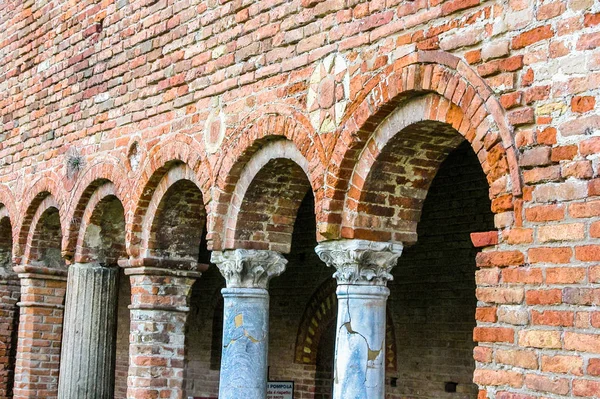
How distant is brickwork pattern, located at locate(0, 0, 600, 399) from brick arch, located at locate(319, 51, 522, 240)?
1 centimetres

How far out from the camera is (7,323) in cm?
1290

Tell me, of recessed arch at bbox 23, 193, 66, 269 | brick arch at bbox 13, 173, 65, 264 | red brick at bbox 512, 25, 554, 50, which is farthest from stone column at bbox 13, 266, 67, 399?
red brick at bbox 512, 25, 554, 50

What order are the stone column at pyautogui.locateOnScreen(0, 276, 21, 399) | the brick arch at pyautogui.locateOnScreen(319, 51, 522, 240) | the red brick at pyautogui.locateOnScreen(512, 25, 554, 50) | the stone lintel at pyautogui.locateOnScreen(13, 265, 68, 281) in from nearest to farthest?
the red brick at pyautogui.locateOnScreen(512, 25, 554, 50) → the brick arch at pyautogui.locateOnScreen(319, 51, 522, 240) → the stone lintel at pyautogui.locateOnScreen(13, 265, 68, 281) → the stone column at pyautogui.locateOnScreen(0, 276, 21, 399)

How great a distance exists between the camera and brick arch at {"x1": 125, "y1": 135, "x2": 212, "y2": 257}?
8.24 meters

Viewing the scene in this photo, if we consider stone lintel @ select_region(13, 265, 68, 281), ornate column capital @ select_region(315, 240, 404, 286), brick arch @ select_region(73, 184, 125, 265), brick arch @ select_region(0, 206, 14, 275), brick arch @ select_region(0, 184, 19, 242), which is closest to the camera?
ornate column capital @ select_region(315, 240, 404, 286)

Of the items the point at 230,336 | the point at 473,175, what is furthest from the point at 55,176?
the point at 473,175

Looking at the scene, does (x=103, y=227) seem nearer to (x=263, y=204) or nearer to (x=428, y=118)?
(x=263, y=204)

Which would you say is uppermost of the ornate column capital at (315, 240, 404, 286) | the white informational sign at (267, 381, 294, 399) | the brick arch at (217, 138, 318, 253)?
the brick arch at (217, 138, 318, 253)

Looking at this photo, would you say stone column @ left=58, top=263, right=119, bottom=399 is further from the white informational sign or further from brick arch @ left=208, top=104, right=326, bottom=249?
brick arch @ left=208, top=104, right=326, bottom=249

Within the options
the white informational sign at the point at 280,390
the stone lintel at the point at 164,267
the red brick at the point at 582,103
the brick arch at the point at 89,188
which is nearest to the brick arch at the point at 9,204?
the brick arch at the point at 89,188

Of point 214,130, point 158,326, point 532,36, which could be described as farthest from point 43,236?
point 532,36

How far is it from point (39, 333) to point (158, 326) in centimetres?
294

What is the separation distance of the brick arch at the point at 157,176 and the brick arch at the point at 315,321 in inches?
120

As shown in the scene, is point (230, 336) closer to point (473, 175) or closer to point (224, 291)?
point (224, 291)
